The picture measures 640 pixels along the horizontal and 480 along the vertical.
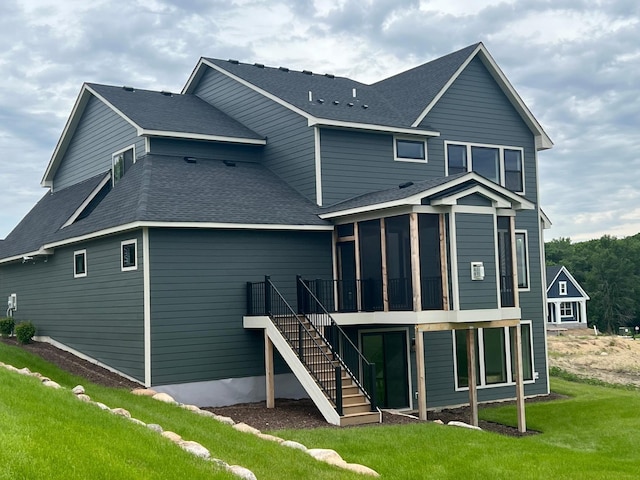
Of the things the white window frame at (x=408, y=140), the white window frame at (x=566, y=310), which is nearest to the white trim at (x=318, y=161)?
the white window frame at (x=408, y=140)

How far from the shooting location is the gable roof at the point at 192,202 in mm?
17297

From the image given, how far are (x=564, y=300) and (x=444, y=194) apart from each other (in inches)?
A: 2076

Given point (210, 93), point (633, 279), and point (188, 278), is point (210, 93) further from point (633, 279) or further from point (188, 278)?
point (633, 279)

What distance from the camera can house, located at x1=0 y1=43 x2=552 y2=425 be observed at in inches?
666

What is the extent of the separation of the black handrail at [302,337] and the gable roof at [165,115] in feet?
16.3

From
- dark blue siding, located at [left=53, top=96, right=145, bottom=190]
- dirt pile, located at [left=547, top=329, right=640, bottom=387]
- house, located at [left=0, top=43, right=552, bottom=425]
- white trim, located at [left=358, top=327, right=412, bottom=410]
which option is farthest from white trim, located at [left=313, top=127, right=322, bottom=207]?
dirt pile, located at [left=547, top=329, right=640, bottom=387]

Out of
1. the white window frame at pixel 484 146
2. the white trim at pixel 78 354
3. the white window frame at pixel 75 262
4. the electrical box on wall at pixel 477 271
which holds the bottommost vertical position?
the white trim at pixel 78 354

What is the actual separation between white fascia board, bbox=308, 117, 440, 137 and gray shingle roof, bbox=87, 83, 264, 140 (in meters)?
2.73

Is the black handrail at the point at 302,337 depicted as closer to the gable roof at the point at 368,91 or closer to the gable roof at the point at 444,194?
the gable roof at the point at 444,194

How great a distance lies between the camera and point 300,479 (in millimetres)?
9570

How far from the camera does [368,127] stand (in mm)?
20000

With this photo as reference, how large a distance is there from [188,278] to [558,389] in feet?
42.2

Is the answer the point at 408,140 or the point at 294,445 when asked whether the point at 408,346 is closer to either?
the point at 408,140

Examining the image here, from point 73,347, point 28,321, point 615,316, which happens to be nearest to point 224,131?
point 73,347
